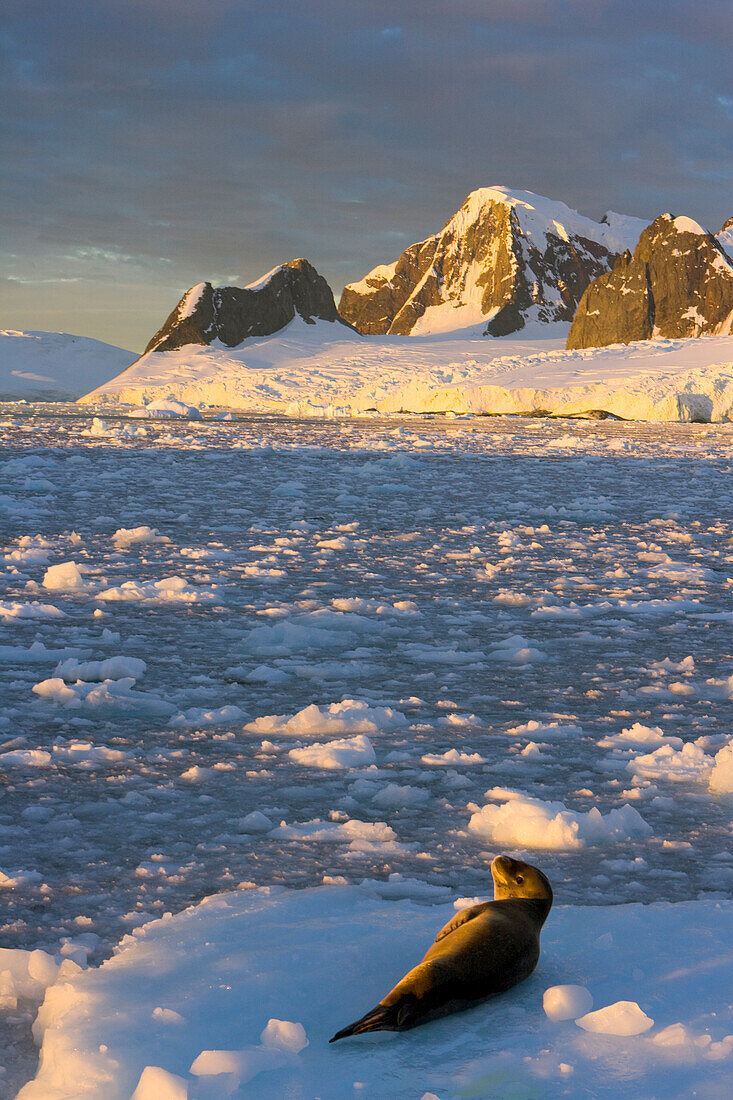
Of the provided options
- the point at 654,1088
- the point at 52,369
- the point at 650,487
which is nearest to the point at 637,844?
the point at 654,1088

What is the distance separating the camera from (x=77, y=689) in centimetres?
386

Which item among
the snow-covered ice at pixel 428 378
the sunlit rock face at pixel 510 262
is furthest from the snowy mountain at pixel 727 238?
the snow-covered ice at pixel 428 378

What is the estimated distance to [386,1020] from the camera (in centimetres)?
162

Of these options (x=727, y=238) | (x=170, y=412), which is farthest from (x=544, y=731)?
(x=727, y=238)

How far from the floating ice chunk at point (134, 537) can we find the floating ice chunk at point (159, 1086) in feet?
20.7

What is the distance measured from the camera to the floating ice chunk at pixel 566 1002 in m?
1.67

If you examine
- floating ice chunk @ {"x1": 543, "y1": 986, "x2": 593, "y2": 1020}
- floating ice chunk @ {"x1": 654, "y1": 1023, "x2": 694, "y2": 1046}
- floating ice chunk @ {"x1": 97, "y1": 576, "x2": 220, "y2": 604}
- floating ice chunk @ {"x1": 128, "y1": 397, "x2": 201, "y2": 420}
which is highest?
floating ice chunk @ {"x1": 128, "y1": 397, "x2": 201, "y2": 420}

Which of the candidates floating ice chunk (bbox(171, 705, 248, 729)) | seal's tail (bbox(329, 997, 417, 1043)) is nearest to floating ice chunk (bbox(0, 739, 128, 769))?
floating ice chunk (bbox(171, 705, 248, 729))

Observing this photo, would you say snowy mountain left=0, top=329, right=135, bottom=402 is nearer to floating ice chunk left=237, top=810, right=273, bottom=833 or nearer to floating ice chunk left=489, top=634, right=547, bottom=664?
floating ice chunk left=489, top=634, right=547, bottom=664

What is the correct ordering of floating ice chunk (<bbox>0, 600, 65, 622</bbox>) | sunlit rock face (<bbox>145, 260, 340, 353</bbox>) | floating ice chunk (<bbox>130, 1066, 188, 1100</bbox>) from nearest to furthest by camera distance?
floating ice chunk (<bbox>130, 1066, 188, 1100</bbox>) → floating ice chunk (<bbox>0, 600, 65, 622</bbox>) → sunlit rock face (<bbox>145, 260, 340, 353</bbox>)

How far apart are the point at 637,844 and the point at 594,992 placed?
962 millimetres

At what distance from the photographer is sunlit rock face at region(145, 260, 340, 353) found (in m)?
87.8

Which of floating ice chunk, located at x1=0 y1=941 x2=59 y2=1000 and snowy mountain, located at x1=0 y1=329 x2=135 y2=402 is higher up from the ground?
snowy mountain, located at x1=0 y1=329 x2=135 y2=402

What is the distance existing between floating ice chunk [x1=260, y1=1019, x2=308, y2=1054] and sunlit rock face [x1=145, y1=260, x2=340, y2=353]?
8796 centimetres
